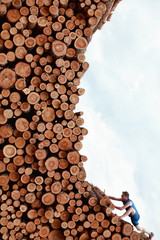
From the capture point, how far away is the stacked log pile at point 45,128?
5.06m

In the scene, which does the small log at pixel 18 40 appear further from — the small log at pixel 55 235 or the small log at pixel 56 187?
Answer: the small log at pixel 55 235


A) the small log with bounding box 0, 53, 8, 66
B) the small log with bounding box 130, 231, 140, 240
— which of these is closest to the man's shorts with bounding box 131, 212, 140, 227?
the small log with bounding box 130, 231, 140, 240

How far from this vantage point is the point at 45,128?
519cm

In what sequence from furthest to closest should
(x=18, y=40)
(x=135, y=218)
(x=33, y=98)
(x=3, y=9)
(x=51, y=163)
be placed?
(x=135, y=218)
(x=51, y=163)
(x=33, y=98)
(x=18, y=40)
(x=3, y=9)

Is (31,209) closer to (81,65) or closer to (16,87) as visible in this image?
(16,87)

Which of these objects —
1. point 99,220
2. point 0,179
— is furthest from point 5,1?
point 99,220

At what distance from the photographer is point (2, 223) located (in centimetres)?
509

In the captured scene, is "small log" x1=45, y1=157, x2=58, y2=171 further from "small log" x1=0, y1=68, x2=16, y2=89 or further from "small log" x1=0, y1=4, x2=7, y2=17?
"small log" x1=0, y1=4, x2=7, y2=17

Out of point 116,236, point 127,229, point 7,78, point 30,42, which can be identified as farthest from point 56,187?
point 30,42

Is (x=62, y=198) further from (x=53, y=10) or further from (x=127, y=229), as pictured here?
(x=53, y=10)

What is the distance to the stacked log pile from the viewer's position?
16.6ft

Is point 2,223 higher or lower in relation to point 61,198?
lower

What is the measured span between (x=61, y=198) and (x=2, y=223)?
1.11 metres

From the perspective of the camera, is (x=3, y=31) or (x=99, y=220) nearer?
(x=3, y=31)
